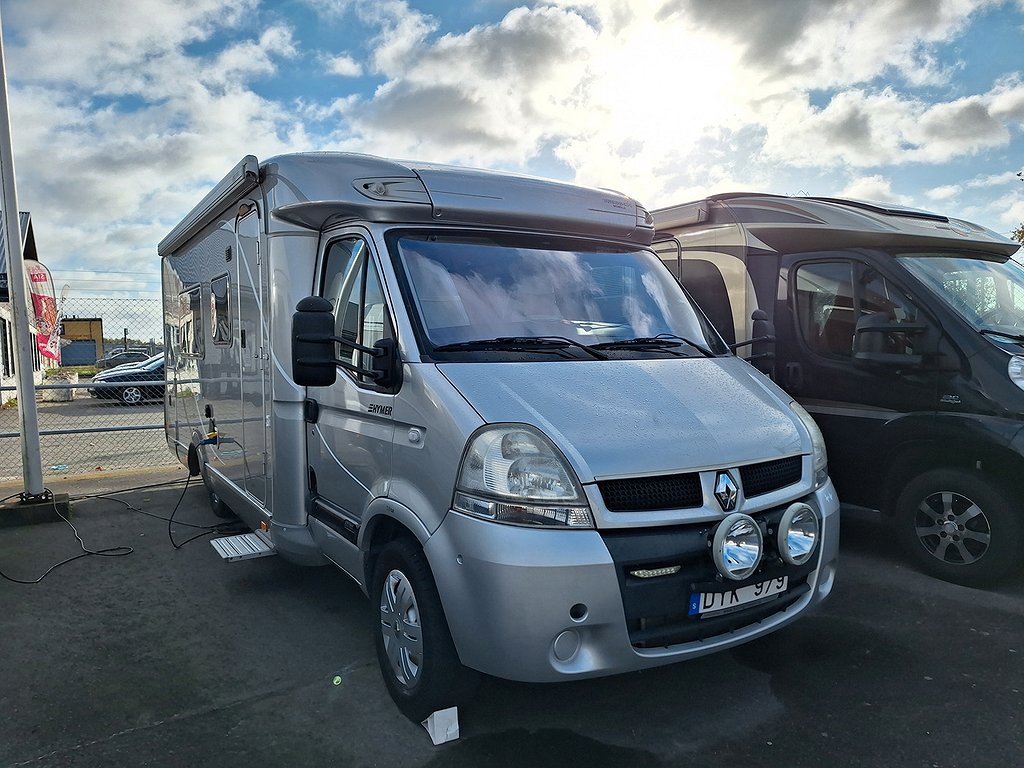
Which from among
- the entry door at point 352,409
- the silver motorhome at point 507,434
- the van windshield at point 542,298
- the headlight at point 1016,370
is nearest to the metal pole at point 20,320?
the silver motorhome at point 507,434

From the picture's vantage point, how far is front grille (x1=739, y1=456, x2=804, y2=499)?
3131 millimetres

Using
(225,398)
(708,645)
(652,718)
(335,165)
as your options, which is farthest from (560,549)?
(225,398)

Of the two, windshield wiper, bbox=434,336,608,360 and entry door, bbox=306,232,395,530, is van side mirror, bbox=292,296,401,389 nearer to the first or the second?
entry door, bbox=306,232,395,530

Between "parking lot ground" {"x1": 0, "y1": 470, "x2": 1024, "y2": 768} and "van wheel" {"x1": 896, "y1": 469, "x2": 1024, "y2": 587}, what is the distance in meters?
0.14

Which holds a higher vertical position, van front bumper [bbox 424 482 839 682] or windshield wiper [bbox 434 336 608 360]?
windshield wiper [bbox 434 336 608 360]

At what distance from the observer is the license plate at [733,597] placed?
293cm

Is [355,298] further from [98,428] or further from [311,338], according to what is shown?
[98,428]

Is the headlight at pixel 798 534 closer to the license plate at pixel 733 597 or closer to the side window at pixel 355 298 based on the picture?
the license plate at pixel 733 597

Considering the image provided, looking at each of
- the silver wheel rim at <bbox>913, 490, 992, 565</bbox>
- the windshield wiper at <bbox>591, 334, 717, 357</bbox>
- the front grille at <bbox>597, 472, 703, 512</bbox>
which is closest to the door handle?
the silver wheel rim at <bbox>913, 490, 992, 565</bbox>

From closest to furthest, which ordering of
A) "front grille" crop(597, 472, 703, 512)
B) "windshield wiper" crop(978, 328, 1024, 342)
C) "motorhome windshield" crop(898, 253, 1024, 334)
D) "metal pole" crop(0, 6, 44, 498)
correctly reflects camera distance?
1. "front grille" crop(597, 472, 703, 512)
2. "windshield wiper" crop(978, 328, 1024, 342)
3. "motorhome windshield" crop(898, 253, 1024, 334)
4. "metal pole" crop(0, 6, 44, 498)

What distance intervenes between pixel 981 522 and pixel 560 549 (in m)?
3.44

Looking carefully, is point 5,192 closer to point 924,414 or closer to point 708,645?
point 708,645

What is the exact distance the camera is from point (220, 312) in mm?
5598

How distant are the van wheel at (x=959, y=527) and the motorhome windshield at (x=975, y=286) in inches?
40.9
